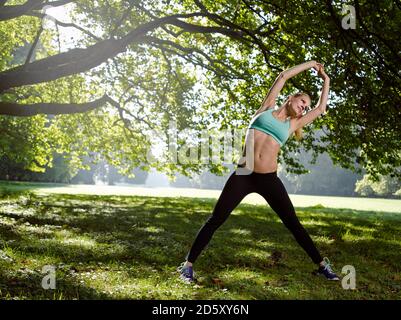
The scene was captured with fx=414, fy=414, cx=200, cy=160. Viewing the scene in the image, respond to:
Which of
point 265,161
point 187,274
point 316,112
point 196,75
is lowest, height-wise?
point 187,274

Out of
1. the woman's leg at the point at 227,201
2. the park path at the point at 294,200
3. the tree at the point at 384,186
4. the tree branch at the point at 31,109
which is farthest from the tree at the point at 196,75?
the tree at the point at 384,186

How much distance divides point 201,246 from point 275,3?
9168mm

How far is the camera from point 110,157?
81.6 ft

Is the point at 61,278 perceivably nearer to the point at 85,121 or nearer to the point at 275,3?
the point at 275,3

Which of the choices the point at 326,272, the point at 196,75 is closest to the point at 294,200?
the point at 196,75

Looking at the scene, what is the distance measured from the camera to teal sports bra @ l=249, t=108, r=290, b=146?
5578 millimetres

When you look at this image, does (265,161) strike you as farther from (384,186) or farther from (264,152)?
(384,186)

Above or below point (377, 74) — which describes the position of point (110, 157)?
below

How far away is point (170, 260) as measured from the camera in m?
7.27

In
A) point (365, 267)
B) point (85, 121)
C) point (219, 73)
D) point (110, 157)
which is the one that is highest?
point (219, 73)

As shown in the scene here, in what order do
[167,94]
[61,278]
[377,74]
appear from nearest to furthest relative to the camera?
[61,278]
[377,74]
[167,94]

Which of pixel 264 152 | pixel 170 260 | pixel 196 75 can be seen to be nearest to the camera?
pixel 264 152

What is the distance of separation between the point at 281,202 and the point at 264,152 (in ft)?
2.45
